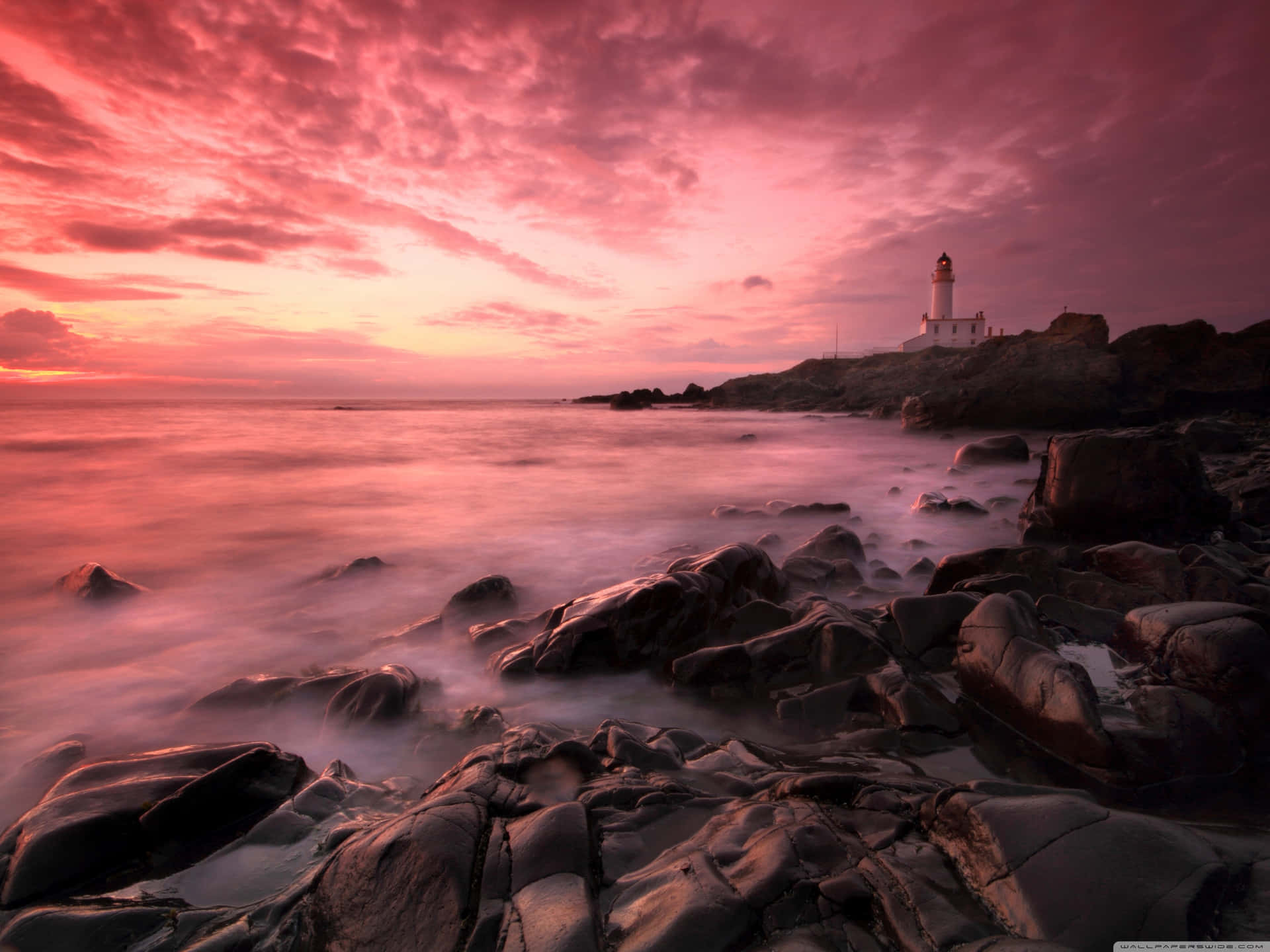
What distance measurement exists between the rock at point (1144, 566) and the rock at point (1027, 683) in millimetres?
1358

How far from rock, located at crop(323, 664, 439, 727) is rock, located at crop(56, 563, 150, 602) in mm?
3723

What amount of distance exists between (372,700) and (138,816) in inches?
45.1

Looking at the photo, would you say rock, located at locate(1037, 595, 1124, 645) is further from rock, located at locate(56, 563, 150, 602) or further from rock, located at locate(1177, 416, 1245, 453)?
rock, located at locate(1177, 416, 1245, 453)

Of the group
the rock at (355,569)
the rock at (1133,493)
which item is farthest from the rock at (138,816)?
the rock at (1133,493)

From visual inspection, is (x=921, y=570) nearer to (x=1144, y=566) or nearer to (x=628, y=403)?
(x=1144, y=566)

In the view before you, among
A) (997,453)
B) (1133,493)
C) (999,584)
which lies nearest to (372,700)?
(999,584)

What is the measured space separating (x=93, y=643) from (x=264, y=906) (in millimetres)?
3985

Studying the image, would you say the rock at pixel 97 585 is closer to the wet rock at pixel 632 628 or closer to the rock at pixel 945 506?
the wet rock at pixel 632 628

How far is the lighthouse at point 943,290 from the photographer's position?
63344 millimetres

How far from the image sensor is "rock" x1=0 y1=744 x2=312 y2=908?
1939 mm

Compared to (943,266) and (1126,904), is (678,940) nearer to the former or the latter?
(1126,904)

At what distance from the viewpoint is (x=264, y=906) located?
1803mm

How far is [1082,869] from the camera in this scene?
1.57m

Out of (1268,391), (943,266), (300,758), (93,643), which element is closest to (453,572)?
(93,643)
